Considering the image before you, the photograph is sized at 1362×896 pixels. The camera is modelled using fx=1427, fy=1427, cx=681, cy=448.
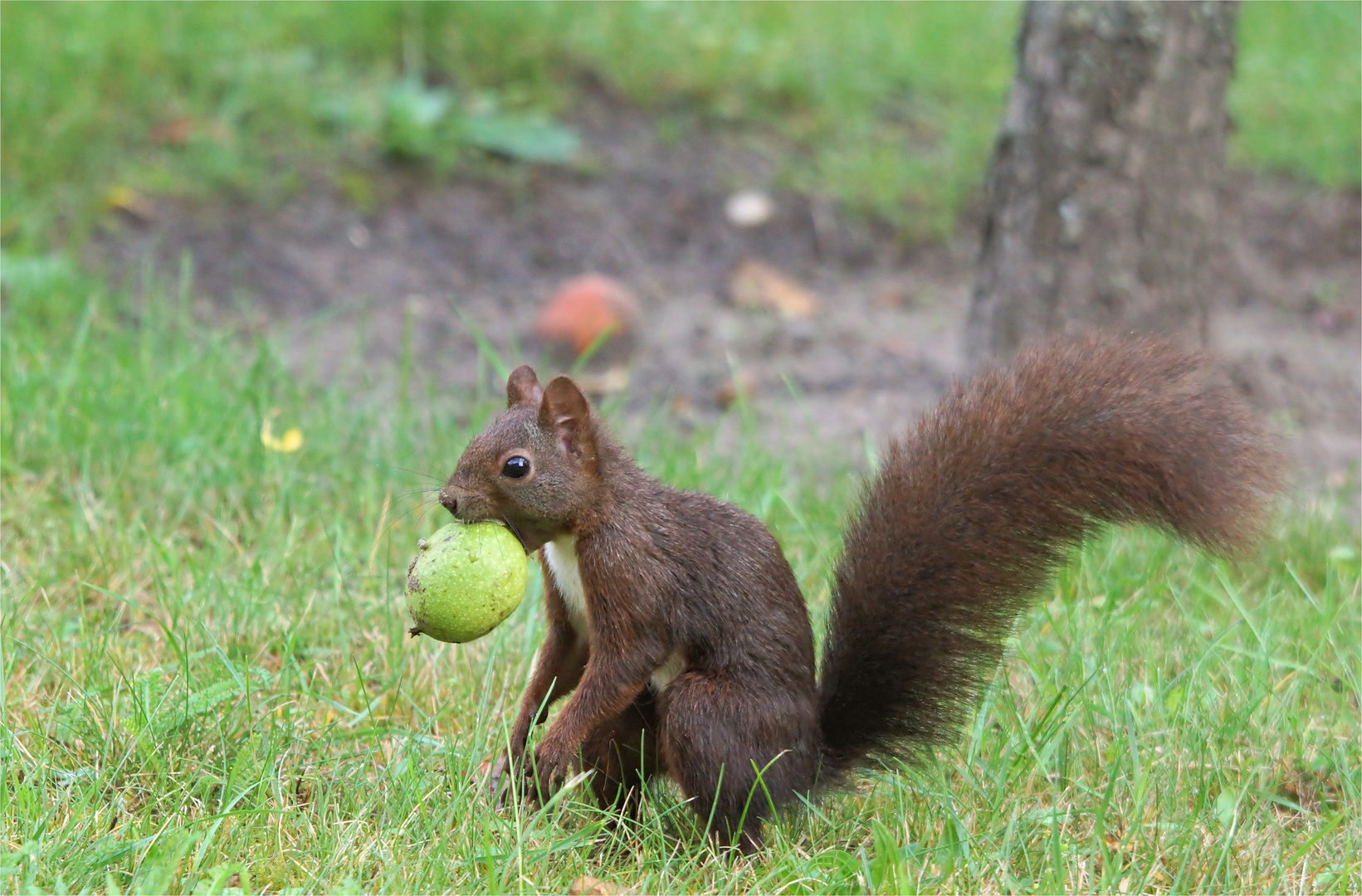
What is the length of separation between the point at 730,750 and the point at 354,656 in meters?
0.76

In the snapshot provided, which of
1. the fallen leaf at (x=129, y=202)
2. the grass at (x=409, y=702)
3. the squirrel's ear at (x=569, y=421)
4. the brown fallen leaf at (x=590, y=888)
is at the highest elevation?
the squirrel's ear at (x=569, y=421)

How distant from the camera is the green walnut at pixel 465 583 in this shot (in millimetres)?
1764

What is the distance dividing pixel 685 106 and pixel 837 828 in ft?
12.1

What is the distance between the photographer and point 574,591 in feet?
6.31

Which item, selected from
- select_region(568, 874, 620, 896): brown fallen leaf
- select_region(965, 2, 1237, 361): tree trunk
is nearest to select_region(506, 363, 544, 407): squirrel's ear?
select_region(568, 874, 620, 896): brown fallen leaf

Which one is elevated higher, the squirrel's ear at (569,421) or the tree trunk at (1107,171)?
the tree trunk at (1107,171)

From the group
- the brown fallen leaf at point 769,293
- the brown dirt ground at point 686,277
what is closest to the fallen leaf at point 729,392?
the brown dirt ground at point 686,277

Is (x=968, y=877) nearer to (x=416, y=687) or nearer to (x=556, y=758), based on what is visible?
(x=556, y=758)

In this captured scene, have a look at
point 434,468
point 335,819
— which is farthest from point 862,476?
point 434,468

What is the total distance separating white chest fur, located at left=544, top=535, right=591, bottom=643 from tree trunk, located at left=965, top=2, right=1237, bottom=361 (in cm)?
168

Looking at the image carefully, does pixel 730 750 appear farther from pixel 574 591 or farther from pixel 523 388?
pixel 523 388

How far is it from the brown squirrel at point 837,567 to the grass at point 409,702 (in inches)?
4.4

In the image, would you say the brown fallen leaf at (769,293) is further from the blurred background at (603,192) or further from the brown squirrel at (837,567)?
the brown squirrel at (837,567)

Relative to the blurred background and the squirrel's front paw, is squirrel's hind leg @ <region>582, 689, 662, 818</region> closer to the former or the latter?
the squirrel's front paw
